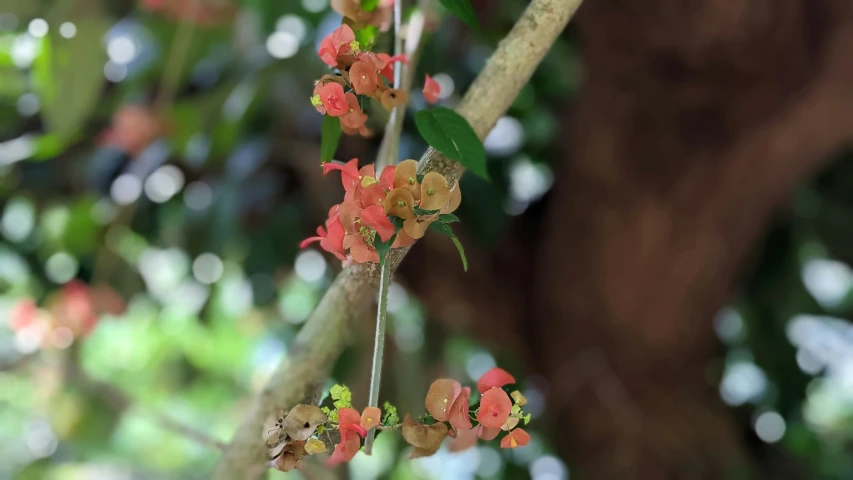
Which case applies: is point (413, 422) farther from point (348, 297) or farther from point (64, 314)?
point (64, 314)

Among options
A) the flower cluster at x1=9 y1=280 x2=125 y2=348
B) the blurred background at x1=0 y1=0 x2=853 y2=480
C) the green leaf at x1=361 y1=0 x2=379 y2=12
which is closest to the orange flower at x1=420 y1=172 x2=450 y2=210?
the green leaf at x1=361 y1=0 x2=379 y2=12

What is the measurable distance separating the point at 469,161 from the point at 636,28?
1.99 ft

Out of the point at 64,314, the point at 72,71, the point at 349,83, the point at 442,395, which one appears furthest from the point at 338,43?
the point at 64,314

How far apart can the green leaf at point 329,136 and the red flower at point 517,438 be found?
121 millimetres

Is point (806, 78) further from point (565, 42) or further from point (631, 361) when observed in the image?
point (631, 361)

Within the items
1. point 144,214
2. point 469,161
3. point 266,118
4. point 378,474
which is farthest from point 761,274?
point 469,161

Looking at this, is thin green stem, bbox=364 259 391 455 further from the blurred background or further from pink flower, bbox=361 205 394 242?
the blurred background

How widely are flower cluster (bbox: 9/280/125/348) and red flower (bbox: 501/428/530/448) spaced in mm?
829

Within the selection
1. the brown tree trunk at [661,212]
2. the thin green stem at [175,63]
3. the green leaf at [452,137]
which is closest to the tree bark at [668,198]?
the brown tree trunk at [661,212]

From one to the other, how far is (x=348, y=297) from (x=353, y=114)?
0.09 metres

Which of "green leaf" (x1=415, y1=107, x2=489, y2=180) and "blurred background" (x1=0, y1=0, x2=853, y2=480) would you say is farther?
"blurred background" (x1=0, y1=0, x2=853, y2=480)

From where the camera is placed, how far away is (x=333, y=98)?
0.25 metres

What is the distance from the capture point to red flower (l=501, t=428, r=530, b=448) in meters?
0.24

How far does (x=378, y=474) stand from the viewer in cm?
103
